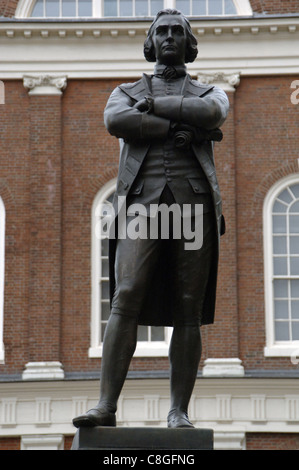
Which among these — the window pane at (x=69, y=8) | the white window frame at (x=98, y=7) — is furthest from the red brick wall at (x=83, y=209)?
the window pane at (x=69, y=8)

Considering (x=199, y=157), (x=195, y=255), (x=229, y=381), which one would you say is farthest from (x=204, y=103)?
(x=229, y=381)

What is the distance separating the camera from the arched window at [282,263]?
2117cm

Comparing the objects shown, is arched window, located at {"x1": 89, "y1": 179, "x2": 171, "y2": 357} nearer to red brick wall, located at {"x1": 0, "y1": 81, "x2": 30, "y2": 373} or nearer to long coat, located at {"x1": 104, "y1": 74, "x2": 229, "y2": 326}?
red brick wall, located at {"x1": 0, "y1": 81, "x2": 30, "y2": 373}

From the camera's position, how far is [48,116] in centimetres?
2191

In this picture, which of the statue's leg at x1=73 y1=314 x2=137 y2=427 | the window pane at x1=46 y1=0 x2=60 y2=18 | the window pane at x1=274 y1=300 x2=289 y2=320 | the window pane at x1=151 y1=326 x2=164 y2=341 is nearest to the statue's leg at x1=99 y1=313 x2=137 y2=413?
the statue's leg at x1=73 y1=314 x2=137 y2=427

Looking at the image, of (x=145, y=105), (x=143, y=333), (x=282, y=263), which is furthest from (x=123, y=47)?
(x=145, y=105)

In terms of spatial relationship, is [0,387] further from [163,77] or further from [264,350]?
[163,77]

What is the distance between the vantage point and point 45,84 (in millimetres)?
22000

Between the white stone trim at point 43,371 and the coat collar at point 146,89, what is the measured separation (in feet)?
47.1

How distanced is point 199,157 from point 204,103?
30 centimetres

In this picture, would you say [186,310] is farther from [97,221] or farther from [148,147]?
[97,221]

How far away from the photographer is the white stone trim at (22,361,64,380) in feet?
68.0

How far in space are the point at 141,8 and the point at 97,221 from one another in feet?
14.6

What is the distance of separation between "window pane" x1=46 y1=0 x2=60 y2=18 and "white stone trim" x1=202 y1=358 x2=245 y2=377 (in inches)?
294
